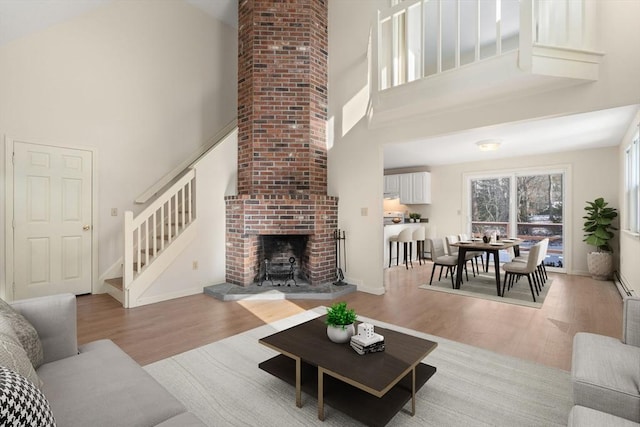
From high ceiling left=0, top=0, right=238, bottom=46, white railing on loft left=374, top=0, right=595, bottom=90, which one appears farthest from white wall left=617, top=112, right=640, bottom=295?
high ceiling left=0, top=0, right=238, bottom=46

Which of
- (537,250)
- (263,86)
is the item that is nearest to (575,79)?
(537,250)

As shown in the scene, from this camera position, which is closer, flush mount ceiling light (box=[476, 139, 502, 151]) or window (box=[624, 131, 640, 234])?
window (box=[624, 131, 640, 234])

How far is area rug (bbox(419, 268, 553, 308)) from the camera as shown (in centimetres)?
436

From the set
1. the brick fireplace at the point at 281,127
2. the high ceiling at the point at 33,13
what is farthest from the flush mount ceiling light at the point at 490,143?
the high ceiling at the point at 33,13

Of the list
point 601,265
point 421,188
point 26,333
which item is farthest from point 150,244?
point 601,265

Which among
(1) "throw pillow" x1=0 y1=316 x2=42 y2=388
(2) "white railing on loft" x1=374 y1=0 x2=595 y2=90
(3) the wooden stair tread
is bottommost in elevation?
(3) the wooden stair tread

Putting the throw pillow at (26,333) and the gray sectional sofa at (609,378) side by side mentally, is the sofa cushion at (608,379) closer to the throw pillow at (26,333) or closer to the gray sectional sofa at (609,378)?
the gray sectional sofa at (609,378)

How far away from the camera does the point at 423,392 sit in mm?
2131

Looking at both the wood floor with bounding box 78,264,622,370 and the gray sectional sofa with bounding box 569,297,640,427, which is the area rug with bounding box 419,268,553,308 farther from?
the gray sectional sofa with bounding box 569,297,640,427

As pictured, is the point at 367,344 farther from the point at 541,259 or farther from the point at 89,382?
the point at 541,259

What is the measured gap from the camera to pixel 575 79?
302cm

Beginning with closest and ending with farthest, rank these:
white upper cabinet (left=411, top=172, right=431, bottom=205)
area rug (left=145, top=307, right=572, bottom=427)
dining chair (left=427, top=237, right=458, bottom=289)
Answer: area rug (left=145, top=307, right=572, bottom=427) → dining chair (left=427, top=237, right=458, bottom=289) → white upper cabinet (left=411, top=172, right=431, bottom=205)

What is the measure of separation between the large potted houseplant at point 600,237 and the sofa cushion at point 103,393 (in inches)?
272

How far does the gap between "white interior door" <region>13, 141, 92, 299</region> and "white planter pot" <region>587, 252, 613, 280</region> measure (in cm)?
823
